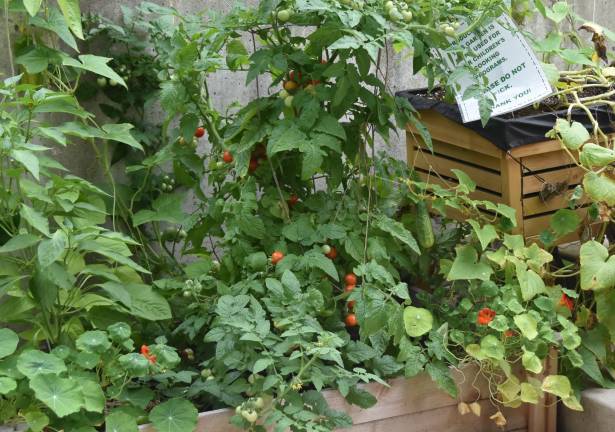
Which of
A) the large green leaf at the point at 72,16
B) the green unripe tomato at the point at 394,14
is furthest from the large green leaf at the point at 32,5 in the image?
the green unripe tomato at the point at 394,14

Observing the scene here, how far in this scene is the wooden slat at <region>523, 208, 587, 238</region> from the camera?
2.60m

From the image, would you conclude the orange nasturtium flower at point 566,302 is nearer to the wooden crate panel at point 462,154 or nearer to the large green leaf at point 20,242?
the wooden crate panel at point 462,154

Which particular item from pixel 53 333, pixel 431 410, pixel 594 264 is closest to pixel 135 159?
pixel 53 333

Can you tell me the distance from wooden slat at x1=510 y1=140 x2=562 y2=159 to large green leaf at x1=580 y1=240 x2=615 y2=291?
32cm

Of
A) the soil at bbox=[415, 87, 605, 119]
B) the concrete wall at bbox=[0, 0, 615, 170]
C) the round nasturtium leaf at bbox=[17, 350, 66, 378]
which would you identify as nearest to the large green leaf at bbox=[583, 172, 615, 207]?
the soil at bbox=[415, 87, 605, 119]

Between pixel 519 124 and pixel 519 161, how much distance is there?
10 cm

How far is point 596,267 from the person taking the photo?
233 centimetres

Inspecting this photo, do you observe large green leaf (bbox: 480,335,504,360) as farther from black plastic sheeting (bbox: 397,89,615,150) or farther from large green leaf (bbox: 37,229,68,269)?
large green leaf (bbox: 37,229,68,269)

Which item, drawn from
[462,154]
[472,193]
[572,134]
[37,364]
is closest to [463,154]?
[462,154]

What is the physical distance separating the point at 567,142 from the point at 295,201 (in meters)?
0.72

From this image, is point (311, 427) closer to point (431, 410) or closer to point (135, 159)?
point (431, 410)

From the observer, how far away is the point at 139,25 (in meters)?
2.76

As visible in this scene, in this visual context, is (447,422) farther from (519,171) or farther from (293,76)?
(293,76)

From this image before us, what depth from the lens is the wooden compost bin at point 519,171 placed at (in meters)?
2.57
